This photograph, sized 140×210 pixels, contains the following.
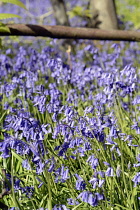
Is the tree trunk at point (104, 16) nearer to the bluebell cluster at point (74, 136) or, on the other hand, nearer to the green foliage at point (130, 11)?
the green foliage at point (130, 11)

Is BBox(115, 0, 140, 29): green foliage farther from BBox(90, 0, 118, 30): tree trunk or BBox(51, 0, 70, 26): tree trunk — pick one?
BBox(51, 0, 70, 26): tree trunk

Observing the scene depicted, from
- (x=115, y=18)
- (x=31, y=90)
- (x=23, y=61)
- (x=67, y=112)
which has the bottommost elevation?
Result: (x=67, y=112)

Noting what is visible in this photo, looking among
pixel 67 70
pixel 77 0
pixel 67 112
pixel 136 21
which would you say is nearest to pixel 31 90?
pixel 67 70

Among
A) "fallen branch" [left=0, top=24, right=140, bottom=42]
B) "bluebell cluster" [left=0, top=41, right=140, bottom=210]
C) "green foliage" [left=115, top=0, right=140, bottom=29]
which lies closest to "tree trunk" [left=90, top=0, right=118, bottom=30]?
"green foliage" [left=115, top=0, right=140, bottom=29]

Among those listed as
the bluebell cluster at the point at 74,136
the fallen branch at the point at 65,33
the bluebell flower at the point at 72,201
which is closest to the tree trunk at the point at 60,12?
the bluebell cluster at the point at 74,136

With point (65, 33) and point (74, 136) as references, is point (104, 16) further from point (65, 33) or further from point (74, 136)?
point (74, 136)

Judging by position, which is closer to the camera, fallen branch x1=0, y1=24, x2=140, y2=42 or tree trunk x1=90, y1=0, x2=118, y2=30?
fallen branch x1=0, y1=24, x2=140, y2=42

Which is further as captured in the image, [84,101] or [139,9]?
[139,9]

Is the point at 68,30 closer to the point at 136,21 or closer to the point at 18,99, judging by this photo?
the point at 18,99
